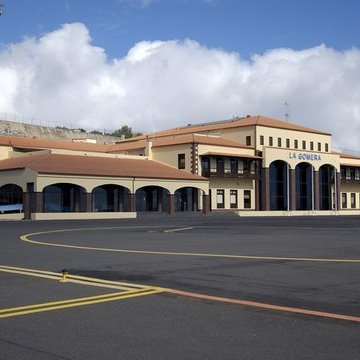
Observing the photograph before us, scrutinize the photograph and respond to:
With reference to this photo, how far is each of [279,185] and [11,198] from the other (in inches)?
1446

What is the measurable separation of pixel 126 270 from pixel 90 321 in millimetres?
5594

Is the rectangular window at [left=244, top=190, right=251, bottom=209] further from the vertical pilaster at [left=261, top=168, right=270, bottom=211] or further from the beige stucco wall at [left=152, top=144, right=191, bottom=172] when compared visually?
the beige stucco wall at [left=152, top=144, right=191, bottom=172]

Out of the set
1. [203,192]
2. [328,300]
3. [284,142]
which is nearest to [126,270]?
[328,300]

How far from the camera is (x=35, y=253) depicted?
17.6 meters

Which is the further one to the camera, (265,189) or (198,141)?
(265,189)

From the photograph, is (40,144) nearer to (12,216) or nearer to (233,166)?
(12,216)

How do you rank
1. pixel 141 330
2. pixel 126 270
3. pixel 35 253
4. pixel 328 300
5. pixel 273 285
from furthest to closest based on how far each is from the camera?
pixel 35 253, pixel 126 270, pixel 273 285, pixel 328 300, pixel 141 330

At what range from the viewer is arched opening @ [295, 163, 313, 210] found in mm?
80250

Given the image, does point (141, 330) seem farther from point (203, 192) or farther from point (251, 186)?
point (251, 186)

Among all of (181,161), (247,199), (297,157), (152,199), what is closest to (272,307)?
(152,199)

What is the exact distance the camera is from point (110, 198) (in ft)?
202

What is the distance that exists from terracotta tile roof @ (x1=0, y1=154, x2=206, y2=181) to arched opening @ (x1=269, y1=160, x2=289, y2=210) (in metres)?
15.3

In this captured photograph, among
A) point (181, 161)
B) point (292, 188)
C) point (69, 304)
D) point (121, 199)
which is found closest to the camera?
point (69, 304)

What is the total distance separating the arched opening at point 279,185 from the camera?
7675 centimetres
